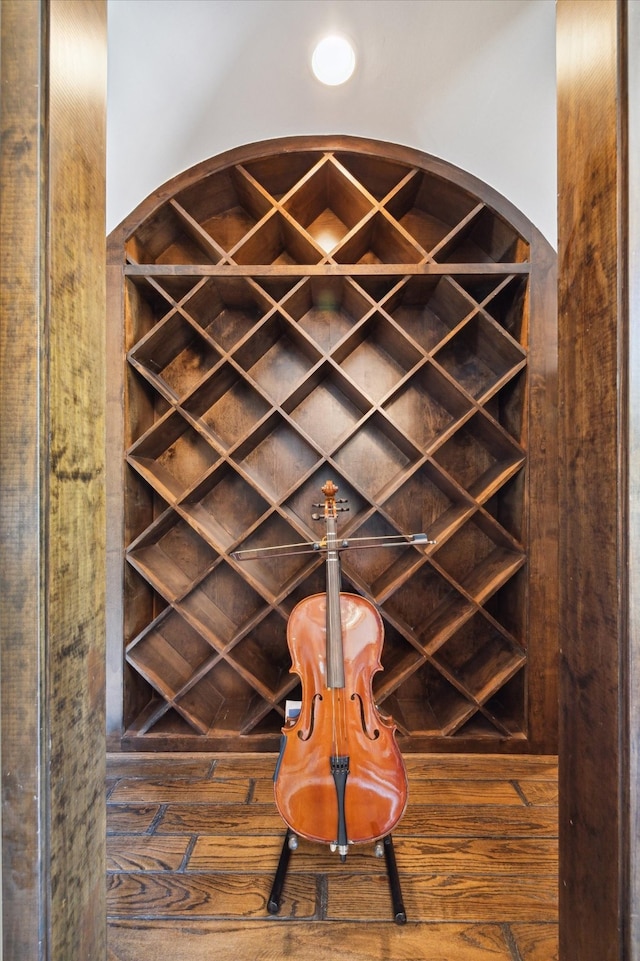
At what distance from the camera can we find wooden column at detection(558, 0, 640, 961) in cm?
68

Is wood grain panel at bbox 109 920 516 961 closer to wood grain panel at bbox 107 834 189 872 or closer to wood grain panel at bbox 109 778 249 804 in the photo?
wood grain panel at bbox 107 834 189 872

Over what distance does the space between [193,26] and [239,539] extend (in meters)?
1.61

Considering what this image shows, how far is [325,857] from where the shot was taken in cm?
136

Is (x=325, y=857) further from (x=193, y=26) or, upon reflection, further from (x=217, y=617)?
(x=193, y=26)

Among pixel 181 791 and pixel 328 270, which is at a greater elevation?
pixel 328 270

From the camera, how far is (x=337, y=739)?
48.9 inches

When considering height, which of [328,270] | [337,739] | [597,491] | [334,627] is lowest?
[337,739]

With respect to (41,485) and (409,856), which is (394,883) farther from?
(41,485)

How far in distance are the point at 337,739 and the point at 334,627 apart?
0.93 feet

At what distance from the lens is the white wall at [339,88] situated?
4.23 ft

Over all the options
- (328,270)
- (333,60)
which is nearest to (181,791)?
(328,270)

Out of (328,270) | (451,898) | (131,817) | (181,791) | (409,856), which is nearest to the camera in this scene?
(451,898)

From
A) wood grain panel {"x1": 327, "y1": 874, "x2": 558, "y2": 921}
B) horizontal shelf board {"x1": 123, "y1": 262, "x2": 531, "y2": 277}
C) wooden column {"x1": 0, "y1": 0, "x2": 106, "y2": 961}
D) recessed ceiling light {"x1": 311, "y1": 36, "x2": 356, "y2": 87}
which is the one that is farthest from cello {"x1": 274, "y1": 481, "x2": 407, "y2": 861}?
recessed ceiling light {"x1": 311, "y1": 36, "x2": 356, "y2": 87}

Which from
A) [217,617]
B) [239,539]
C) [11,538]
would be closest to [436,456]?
[239,539]
